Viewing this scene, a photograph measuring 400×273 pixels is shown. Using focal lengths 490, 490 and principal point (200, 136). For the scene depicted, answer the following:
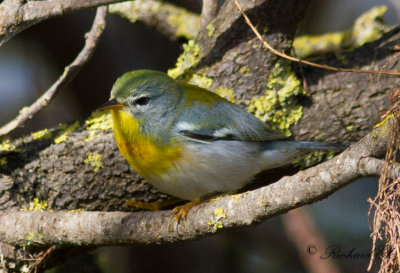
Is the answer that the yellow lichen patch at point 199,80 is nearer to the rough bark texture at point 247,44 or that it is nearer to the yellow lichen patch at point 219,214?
the rough bark texture at point 247,44

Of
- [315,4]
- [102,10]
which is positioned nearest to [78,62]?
[102,10]

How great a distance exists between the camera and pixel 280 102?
3.63 metres

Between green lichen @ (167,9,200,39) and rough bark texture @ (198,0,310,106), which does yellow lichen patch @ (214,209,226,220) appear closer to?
rough bark texture @ (198,0,310,106)

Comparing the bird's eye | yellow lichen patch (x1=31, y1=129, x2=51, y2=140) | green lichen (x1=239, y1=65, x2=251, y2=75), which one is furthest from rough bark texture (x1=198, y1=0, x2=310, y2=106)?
yellow lichen patch (x1=31, y1=129, x2=51, y2=140)

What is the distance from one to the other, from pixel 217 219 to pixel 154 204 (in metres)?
1.20

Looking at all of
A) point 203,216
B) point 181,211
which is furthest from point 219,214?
point 181,211

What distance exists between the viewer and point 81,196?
3.39 meters

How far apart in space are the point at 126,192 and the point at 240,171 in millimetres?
837

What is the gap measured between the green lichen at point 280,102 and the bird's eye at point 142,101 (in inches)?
31.4

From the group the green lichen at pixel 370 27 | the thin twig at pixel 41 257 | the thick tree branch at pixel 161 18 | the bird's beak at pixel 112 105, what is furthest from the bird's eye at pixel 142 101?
the green lichen at pixel 370 27

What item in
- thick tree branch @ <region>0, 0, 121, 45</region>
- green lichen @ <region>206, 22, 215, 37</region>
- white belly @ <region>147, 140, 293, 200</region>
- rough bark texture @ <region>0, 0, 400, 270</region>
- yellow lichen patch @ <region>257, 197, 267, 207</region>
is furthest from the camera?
green lichen @ <region>206, 22, 215, 37</region>

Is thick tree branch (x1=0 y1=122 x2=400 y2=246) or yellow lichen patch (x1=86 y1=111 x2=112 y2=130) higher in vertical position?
yellow lichen patch (x1=86 y1=111 x2=112 y2=130)

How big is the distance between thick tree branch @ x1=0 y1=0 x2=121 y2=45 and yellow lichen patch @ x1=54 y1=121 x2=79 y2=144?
779 mm

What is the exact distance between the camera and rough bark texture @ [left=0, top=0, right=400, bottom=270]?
333 centimetres
